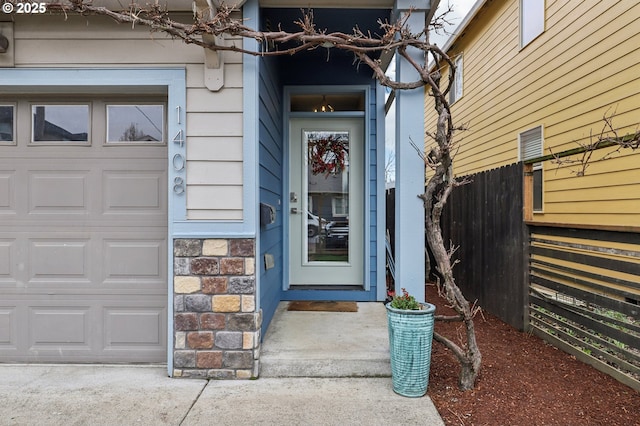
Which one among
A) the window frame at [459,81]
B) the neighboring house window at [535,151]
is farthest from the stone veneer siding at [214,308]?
the window frame at [459,81]

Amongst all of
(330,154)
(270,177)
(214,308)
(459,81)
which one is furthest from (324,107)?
(459,81)

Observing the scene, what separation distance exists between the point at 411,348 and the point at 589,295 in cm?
150

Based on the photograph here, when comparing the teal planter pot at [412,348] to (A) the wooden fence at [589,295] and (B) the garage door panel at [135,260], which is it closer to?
(A) the wooden fence at [589,295]

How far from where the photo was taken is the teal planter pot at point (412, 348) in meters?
2.38

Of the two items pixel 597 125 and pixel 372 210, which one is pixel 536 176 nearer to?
pixel 597 125

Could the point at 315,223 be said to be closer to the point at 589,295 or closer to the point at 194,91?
the point at 194,91

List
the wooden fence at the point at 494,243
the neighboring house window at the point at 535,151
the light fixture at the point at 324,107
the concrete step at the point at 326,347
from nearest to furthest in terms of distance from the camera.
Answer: the concrete step at the point at 326,347 → the wooden fence at the point at 494,243 → the light fixture at the point at 324,107 → the neighboring house window at the point at 535,151

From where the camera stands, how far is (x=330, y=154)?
4.27 m

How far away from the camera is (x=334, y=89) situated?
4.21 m

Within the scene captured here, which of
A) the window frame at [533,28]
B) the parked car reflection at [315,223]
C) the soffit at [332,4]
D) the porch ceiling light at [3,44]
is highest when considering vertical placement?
the window frame at [533,28]

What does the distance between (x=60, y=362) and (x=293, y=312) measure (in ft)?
6.07

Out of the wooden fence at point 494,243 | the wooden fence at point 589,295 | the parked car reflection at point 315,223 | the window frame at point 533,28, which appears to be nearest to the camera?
the wooden fence at point 589,295

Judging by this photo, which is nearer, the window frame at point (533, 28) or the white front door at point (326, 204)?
the white front door at point (326, 204)

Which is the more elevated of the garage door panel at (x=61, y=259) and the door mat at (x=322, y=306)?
the garage door panel at (x=61, y=259)
